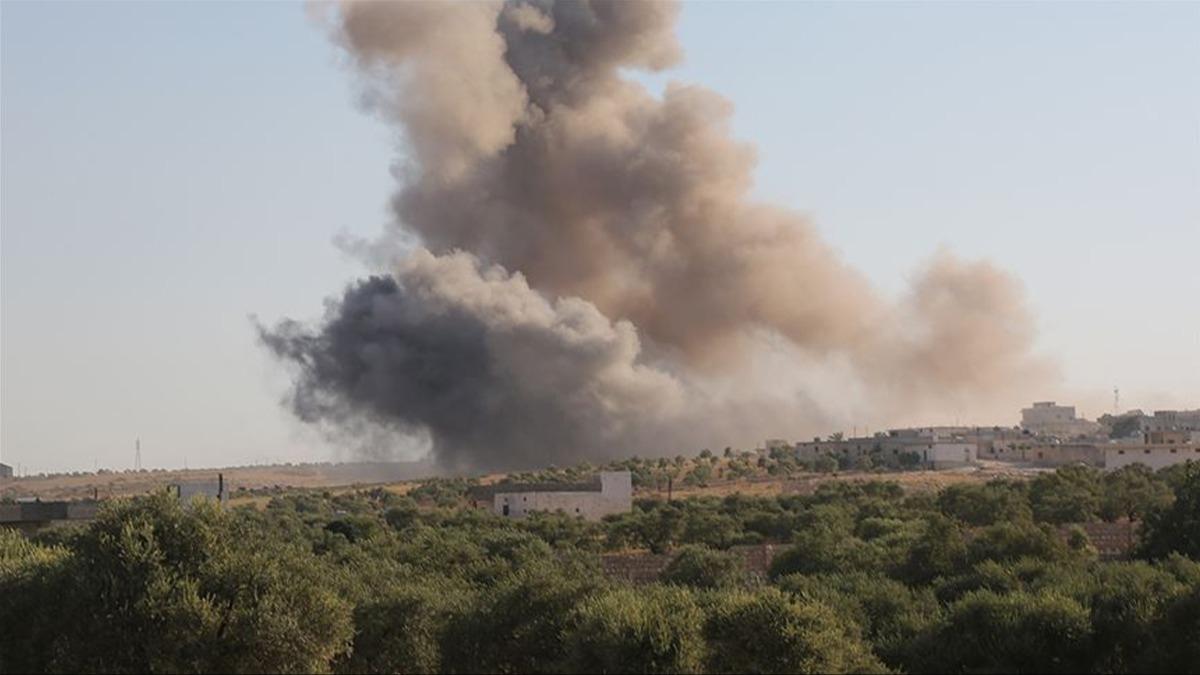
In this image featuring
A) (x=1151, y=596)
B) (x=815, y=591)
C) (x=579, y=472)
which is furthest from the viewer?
(x=579, y=472)

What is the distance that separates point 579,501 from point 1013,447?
137 ft

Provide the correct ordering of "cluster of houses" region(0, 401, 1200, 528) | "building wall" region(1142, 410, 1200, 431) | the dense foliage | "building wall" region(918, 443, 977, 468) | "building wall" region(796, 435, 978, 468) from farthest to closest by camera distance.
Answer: "building wall" region(1142, 410, 1200, 431) → "building wall" region(796, 435, 978, 468) → "building wall" region(918, 443, 977, 468) → "cluster of houses" region(0, 401, 1200, 528) → the dense foliage

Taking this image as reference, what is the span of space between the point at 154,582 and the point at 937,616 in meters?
12.2

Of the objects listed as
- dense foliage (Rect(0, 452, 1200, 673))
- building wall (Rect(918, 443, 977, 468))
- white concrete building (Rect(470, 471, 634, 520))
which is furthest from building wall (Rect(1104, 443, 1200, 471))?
dense foliage (Rect(0, 452, 1200, 673))

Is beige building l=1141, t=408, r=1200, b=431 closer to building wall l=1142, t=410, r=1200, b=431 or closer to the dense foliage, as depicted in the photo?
building wall l=1142, t=410, r=1200, b=431

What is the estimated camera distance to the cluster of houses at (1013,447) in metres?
86.6

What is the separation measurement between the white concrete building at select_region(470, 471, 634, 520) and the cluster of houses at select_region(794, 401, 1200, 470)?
25.3m

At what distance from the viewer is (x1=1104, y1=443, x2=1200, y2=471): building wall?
276 feet

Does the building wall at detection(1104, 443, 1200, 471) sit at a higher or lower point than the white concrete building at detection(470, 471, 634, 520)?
higher

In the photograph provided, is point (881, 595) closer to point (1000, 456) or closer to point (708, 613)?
point (708, 613)

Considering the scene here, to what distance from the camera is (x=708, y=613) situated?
80.7 feet

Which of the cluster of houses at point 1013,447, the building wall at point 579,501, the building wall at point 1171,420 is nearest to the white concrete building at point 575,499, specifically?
the building wall at point 579,501

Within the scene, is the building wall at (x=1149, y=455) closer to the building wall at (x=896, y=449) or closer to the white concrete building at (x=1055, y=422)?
the building wall at (x=896, y=449)

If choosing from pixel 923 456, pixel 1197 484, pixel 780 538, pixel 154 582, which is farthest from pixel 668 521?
pixel 923 456
